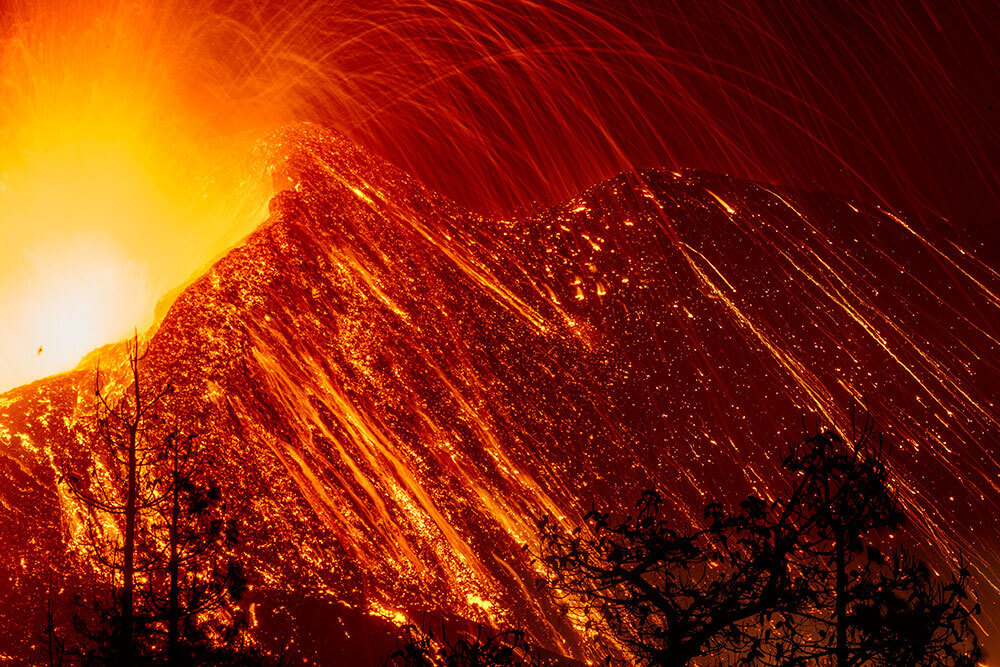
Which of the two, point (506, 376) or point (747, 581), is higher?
point (506, 376)

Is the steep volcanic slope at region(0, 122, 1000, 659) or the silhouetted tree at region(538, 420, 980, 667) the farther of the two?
the steep volcanic slope at region(0, 122, 1000, 659)

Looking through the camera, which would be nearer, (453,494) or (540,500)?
(453,494)

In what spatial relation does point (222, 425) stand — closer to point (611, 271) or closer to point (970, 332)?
point (611, 271)

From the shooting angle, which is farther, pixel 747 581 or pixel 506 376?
pixel 506 376

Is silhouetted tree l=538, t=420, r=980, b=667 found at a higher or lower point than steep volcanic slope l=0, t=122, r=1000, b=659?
lower

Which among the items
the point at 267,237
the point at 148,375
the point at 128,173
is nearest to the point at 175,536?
the point at 148,375

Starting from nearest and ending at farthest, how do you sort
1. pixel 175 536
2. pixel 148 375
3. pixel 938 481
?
pixel 175 536 → pixel 148 375 → pixel 938 481

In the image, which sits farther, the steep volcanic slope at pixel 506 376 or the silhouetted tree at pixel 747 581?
the steep volcanic slope at pixel 506 376

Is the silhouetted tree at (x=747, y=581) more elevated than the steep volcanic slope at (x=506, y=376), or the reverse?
the steep volcanic slope at (x=506, y=376)
